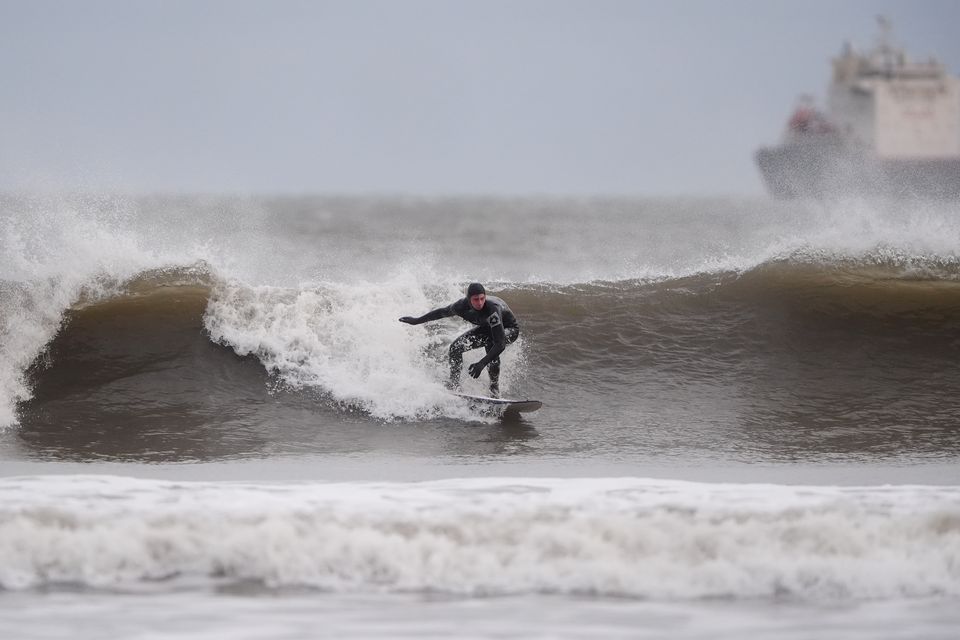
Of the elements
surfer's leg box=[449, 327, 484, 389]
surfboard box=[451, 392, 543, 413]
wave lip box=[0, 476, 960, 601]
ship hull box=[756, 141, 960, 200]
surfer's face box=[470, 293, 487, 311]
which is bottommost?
wave lip box=[0, 476, 960, 601]

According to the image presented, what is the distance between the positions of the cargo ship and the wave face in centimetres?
5079

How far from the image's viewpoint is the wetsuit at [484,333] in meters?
9.19

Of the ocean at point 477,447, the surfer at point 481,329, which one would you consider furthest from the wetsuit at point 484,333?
the ocean at point 477,447

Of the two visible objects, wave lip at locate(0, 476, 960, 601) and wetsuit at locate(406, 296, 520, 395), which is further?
wetsuit at locate(406, 296, 520, 395)

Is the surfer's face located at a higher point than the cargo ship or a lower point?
lower

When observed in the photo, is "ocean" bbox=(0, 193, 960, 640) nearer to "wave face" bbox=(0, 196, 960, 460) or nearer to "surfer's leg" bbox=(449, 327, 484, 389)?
"wave face" bbox=(0, 196, 960, 460)

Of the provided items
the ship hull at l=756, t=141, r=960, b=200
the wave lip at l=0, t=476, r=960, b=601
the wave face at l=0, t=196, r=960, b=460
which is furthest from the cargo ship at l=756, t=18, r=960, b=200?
the wave lip at l=0, t=476, r=960, b=601

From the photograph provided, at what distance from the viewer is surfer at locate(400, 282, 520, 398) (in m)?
9.17

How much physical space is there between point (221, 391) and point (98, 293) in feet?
9.10

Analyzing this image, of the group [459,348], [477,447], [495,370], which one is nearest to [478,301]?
[459,348]

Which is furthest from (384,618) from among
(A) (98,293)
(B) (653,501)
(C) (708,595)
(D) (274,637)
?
(A) (98,293)

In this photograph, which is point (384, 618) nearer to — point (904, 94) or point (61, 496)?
point (61, 496)

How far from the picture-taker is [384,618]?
5156mm

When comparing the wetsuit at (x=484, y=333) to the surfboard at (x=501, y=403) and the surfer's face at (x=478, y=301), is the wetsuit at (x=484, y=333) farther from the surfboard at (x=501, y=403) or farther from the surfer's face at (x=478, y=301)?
the surfboard at (x=501, y=403)
